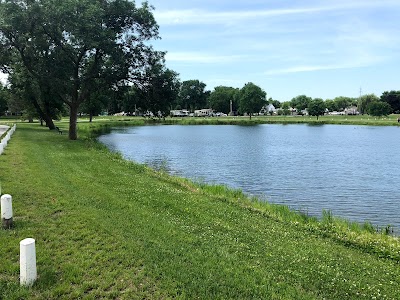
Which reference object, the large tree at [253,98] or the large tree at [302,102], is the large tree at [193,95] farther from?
the large tree at [253,98]

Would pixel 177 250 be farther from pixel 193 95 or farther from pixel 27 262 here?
pixel 193 95

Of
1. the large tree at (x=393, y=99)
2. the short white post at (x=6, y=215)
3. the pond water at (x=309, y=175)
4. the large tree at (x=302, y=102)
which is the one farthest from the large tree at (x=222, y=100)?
the short white post at (x=6, y=215)

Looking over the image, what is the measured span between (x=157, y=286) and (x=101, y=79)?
29.4m

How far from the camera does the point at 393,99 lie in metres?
152

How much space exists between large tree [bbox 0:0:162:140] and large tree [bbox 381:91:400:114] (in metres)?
146

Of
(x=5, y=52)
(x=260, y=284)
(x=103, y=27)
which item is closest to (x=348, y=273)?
(x=260, y=284)

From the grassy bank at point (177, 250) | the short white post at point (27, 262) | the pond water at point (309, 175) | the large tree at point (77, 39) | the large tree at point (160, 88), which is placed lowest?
the pond water at point (309, 175)

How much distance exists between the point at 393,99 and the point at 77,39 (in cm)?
15320

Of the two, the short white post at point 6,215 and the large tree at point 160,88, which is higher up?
the large tree at point 160,88

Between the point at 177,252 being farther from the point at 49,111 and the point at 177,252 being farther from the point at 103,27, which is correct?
the point at 49,111

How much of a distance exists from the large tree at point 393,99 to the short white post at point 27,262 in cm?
16904

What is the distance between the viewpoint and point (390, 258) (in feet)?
27.7

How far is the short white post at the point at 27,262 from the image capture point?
5562 millimetres

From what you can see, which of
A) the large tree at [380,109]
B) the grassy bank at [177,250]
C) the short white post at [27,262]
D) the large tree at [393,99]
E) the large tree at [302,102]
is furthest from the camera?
the large tree at [302,102]
